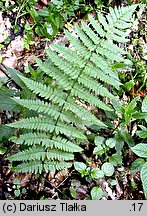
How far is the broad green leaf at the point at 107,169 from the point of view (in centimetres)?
292

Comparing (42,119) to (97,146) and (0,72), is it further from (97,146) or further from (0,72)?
(0,72)

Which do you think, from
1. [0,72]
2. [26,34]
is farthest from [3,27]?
[0,72]

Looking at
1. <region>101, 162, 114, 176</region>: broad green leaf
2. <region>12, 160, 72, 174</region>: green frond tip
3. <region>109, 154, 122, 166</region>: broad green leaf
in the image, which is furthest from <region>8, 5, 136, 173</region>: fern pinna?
<region>109, 154, 122, 166</region>: broad green leaf

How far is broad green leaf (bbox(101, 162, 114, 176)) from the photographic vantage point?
115 inches

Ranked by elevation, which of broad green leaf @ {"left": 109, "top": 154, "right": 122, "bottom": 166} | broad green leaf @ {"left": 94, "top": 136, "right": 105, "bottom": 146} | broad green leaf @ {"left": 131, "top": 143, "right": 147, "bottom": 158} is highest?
broad green leaf @ {"left": 94, "top": 136, "right": 105, "bottom": 146}

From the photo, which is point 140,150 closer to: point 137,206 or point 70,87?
point 137,206

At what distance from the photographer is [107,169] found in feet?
9.58

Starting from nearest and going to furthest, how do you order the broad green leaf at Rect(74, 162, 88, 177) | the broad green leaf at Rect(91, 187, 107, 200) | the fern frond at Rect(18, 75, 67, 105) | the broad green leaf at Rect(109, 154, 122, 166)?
1. the fern frond at Rect(18, 75, 67, 105)
2. the broad green leaf at Rect(91, 187, 107, 200)
3. the broad green leaf at Rect(74, 162, 88, 177)
4. the broad green leaf at Rect(109, 154, 122, 166)

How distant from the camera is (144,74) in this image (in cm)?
383

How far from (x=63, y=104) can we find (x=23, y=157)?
46cm

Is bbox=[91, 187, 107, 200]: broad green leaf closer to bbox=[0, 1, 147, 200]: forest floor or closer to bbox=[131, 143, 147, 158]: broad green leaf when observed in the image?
bbox=[0, 1, 147, 200]: forest floor

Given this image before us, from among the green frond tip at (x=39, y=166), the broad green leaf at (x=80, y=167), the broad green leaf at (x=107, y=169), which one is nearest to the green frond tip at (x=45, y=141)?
the green frond tip at (x=39, y=166)

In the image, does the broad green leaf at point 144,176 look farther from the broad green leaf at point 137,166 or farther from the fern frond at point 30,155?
the fern frond at point 30,155

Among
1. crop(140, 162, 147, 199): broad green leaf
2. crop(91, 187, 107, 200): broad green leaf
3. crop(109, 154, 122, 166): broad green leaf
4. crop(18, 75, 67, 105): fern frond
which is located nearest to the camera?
crop(18, 75, 67, 105): fern frond
